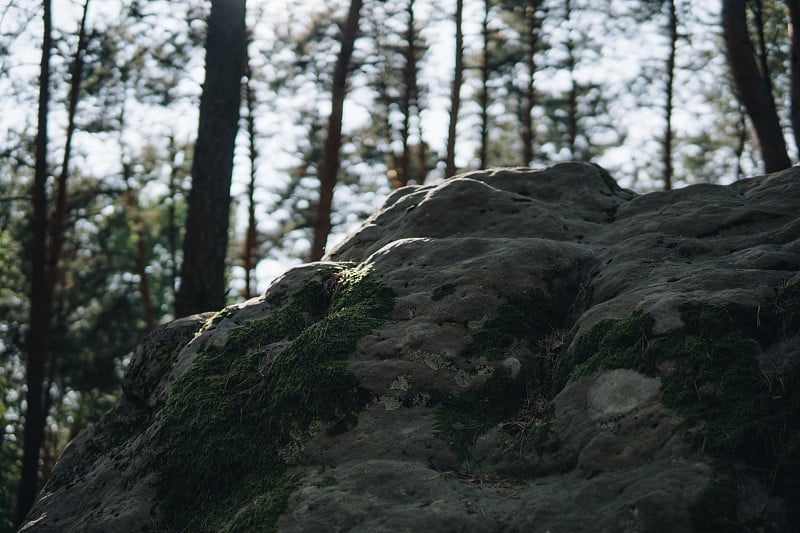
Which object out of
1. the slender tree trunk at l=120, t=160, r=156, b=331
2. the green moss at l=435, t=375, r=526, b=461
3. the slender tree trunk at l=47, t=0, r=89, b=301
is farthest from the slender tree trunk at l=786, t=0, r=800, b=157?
the slender tree trunk at l=120, t=160, r=156, b=331

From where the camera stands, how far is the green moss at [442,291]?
4305 millimetres

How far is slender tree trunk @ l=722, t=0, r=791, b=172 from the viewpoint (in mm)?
8328

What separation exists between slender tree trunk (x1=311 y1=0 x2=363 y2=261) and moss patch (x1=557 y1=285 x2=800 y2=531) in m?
10.5

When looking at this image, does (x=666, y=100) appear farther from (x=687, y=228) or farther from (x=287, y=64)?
(x=687, y=228)

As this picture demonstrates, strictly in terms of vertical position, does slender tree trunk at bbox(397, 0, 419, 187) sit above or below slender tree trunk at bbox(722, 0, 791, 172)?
above

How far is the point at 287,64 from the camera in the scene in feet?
58.5

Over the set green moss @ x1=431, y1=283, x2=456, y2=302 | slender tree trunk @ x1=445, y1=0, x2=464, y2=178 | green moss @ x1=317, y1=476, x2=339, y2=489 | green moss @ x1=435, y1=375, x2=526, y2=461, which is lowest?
green moss @ x1=317, y1=476, x2=339, y2=489

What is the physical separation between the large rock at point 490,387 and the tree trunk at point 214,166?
6.23ft

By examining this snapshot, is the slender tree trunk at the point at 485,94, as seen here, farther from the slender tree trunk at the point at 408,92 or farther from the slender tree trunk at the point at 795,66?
the slender tree trunk at the point at 795,66

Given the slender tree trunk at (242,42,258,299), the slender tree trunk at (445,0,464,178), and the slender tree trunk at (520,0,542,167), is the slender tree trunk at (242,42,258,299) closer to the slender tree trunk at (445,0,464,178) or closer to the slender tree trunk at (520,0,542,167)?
the slender tree trunk at (445,0,464,178)

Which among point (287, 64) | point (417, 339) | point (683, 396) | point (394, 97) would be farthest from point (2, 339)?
point (683, 396)

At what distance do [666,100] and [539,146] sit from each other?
12.8 feet

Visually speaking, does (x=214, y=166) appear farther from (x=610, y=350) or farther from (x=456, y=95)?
(x=456, y=95)

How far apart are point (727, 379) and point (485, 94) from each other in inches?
684
